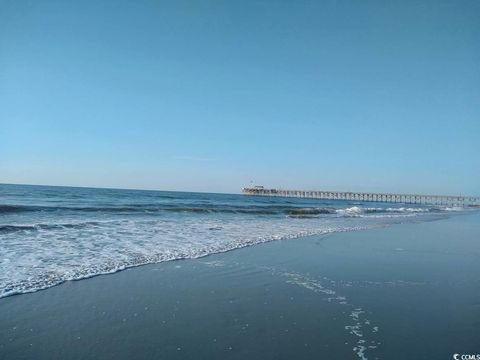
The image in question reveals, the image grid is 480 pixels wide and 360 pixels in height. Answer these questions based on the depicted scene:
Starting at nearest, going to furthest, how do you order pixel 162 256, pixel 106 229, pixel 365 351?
pixel 365 351
pixel 162 256
pixel 106 229

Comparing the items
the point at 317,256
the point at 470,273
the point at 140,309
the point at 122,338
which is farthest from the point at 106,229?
the point at 470,273

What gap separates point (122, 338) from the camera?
4062mm

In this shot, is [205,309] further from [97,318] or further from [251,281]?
[251,281]

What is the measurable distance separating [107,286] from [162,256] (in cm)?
283

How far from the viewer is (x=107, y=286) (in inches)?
243

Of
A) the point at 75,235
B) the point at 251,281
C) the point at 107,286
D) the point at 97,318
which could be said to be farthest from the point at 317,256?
the point at 75,235

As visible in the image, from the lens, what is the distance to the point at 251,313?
498 cm

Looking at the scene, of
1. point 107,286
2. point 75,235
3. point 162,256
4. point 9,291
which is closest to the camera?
point 9,291

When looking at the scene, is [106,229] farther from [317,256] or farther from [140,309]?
[140,309]

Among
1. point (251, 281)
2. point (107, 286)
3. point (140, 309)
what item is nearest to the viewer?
point (140, 309)

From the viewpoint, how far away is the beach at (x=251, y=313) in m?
3.86

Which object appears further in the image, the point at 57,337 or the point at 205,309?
the point at 205,309

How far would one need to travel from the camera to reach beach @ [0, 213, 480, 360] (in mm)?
3855

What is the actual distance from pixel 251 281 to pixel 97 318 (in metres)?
3.02
